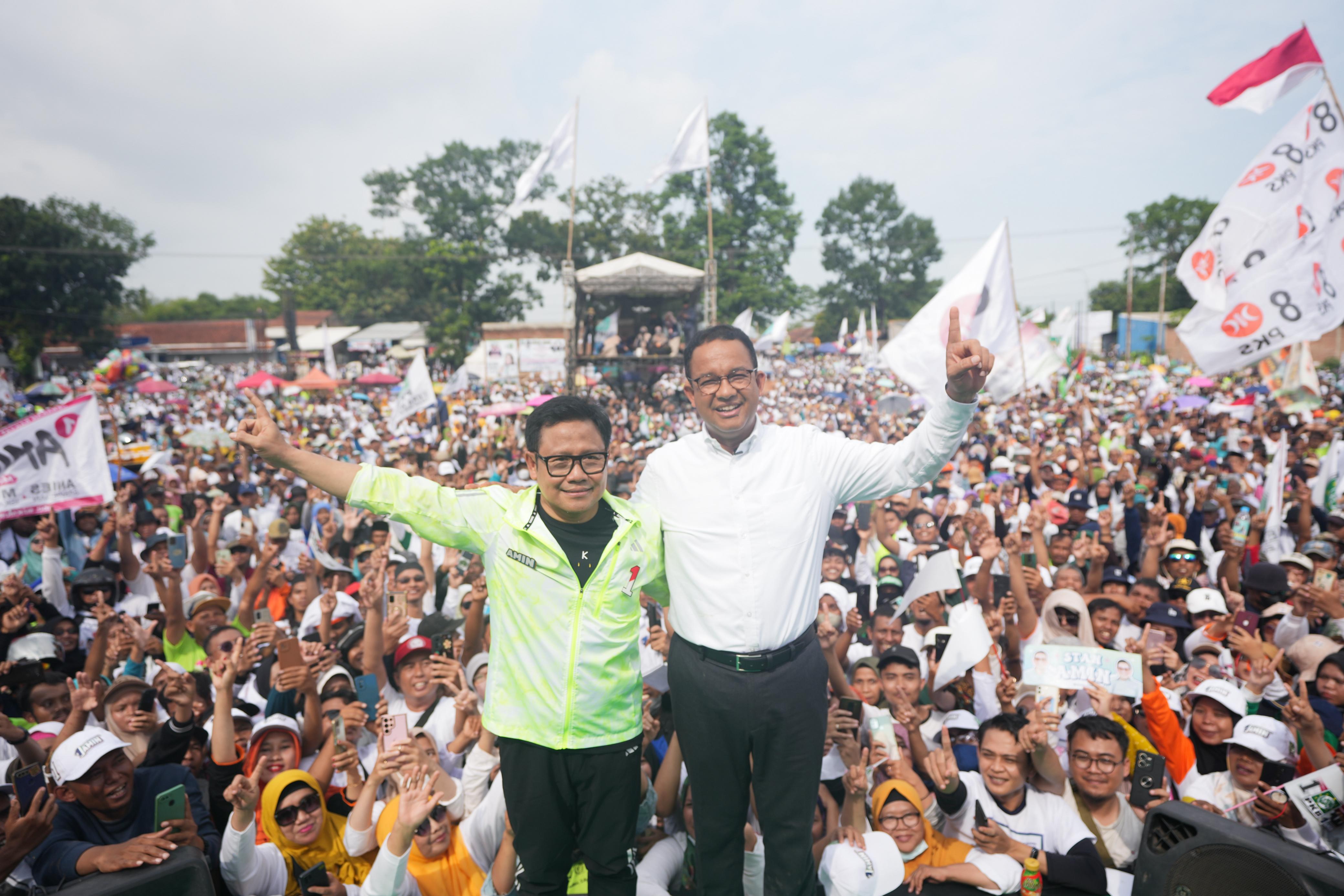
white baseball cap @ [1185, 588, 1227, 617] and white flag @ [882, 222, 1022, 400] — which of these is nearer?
white baseball cap @ [1185, 588, 1227, 617]

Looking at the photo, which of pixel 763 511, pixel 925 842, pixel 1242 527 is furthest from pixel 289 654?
pixel 1242 527

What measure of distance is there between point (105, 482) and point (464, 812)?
510cm

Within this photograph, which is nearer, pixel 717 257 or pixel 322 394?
pixel 322 394

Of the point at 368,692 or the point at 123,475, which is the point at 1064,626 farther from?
the point at 123,475

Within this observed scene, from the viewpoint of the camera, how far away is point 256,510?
351 inches

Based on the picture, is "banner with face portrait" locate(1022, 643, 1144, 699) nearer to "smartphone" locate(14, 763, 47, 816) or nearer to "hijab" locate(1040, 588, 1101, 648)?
"hijab" locate(1040, 588, 1101, 648)

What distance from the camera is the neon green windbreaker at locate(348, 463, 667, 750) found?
7.07 feet

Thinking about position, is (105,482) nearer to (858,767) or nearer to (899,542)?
(858,767)

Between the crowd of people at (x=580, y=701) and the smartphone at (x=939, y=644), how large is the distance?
15 mm

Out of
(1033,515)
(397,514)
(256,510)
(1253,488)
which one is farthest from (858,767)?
(1253,488)

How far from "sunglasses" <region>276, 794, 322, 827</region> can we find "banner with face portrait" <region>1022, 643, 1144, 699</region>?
11.2 feet

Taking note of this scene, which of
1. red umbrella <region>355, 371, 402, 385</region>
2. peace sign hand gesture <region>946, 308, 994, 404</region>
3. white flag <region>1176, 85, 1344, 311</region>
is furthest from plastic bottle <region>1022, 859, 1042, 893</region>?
red umbrella <region>355, 371, 402, 385</region>

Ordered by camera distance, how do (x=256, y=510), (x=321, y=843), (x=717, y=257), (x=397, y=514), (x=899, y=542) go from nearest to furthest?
1. (x=397, y=514)
2. (x=321, y=843)
3. (x=899, y=542)
4. (x=256, y=510)
5. (x=717, y=257)

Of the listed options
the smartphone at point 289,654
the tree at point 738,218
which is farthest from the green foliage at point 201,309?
the smartphone at point 289,654
